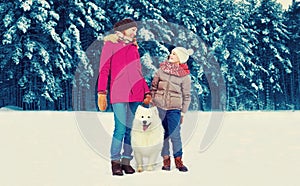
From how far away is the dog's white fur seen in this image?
5566 mm

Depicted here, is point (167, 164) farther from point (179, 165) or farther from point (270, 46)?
point (270, 46)

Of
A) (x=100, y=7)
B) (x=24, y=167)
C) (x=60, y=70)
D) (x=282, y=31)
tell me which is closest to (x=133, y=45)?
(x=24, y=167)

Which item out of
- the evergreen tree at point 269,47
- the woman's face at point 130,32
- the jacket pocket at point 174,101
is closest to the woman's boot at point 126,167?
the jacket pocket at point 174,101

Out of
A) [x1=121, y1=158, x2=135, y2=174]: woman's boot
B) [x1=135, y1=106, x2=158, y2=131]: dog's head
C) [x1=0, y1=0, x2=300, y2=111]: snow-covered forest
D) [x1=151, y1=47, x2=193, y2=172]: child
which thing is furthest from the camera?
[x1=0, y1=0, x2=300, y2=111]: snow-covered forest

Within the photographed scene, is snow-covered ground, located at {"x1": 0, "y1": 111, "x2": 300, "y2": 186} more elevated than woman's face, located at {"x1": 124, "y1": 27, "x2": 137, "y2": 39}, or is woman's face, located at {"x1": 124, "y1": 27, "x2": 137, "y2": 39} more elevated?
woman's face, located at {"x1": 124, "y1": 27, "x2": 137, "y2": 39}

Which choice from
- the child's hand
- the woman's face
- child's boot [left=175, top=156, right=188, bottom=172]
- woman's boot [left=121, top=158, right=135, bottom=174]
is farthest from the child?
the woman's face

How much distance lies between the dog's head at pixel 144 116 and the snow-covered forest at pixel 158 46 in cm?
2055

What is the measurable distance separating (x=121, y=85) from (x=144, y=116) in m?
0.47

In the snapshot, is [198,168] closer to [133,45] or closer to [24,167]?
[133,45]

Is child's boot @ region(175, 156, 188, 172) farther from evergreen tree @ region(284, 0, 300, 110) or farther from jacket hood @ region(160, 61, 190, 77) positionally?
evergreen tree @ region(284, 0, 300, 110)

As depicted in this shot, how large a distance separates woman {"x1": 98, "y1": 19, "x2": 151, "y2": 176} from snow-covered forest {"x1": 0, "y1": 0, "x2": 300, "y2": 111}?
66.4 feet

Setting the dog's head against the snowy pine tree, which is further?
the snowy pine tree

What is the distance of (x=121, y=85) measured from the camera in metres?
5.63

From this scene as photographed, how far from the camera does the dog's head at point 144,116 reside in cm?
554
